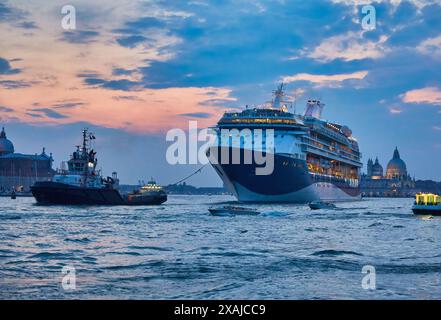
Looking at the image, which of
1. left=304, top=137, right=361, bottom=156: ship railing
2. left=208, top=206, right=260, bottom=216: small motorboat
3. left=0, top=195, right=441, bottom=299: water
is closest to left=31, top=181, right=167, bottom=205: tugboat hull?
left=208, top=206, right=260, bottom=216: small motorboat

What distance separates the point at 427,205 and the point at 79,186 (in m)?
52.0

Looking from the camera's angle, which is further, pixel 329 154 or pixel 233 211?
pixel 329 154

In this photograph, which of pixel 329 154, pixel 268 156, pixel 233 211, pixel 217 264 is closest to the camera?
pixel 217 264

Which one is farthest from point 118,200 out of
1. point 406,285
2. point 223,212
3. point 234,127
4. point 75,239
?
point 406,285

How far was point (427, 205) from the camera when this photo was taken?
78812mm

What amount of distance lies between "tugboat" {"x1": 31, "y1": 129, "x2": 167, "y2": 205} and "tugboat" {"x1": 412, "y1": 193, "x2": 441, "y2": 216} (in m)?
48.8

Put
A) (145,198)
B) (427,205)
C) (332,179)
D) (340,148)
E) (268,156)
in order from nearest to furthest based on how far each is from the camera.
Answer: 1. (427,205)
2. (268,156)
3. (145,198)
4. (332,179)
5. (340,148)

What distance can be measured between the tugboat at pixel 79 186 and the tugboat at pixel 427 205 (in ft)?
160

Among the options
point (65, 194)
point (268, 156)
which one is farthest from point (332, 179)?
point (65, 194)

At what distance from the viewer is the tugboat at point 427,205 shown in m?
77.8

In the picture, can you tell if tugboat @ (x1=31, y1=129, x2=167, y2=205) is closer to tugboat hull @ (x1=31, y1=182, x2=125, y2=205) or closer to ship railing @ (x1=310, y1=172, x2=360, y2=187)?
tugboat hull @ (x1=31, y1=182, x2=125, y2=205)

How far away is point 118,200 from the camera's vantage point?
110 metres

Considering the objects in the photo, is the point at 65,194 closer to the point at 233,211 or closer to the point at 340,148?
the point at 233,211

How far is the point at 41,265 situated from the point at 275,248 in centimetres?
1296
